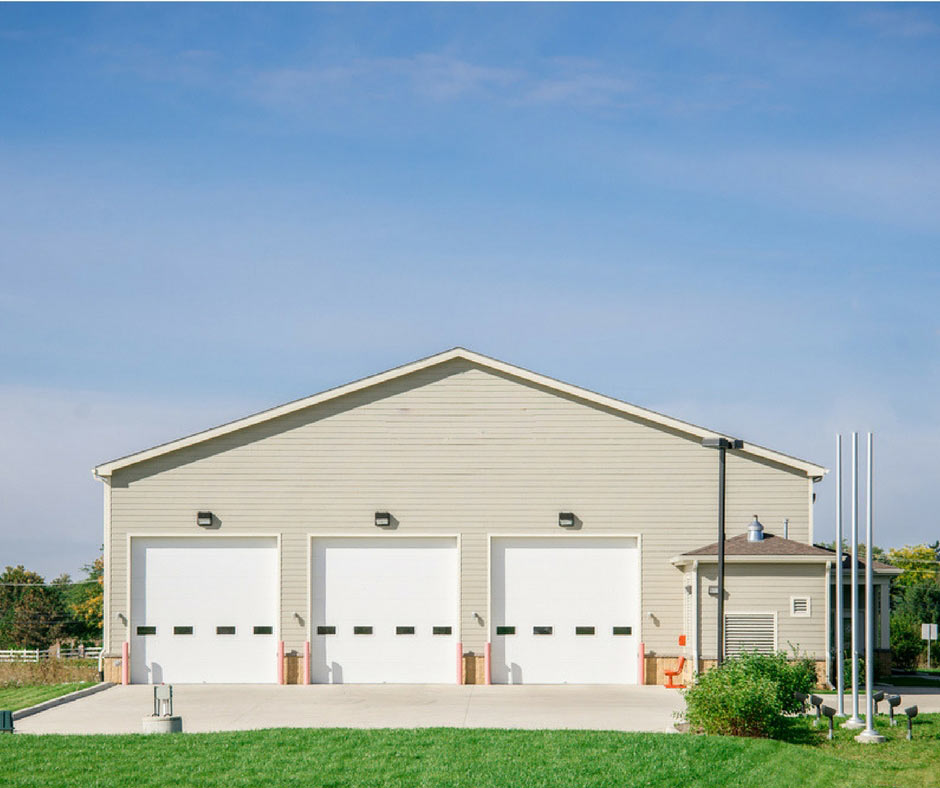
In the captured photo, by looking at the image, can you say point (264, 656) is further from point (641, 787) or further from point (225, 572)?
point (641, 787)

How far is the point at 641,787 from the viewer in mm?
15625

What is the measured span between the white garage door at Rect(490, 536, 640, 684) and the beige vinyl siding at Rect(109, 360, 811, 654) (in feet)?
1.29

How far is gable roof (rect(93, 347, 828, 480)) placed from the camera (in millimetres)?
29188

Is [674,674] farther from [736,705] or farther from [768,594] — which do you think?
[736,705]

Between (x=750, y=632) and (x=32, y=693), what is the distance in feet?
50.6

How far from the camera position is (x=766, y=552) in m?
27.5

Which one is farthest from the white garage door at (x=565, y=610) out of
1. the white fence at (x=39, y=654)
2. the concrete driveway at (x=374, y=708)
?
the white fence at (x=39, y=654)

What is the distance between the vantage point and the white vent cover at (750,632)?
89.9 ft

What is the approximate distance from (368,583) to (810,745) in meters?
12.5

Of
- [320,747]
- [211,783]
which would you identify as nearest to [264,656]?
[320,747]

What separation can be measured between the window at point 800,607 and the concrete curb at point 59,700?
15.0 meters

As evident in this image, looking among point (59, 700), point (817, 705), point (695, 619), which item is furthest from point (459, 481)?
point (817, 705)

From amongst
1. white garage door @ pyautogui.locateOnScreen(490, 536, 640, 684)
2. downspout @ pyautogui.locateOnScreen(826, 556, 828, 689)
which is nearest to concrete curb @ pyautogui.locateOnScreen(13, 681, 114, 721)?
white garage door @ pyautogui.locateOnScreen(490, 536, 640, 684)

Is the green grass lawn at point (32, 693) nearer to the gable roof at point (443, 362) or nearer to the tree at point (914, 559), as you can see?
the gable roof at point (443, 362)
